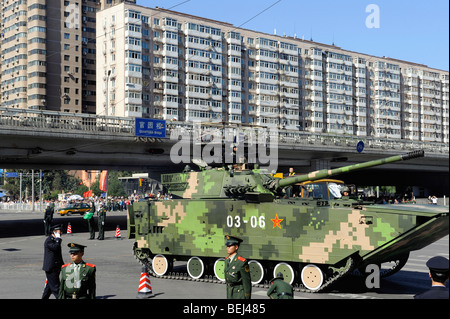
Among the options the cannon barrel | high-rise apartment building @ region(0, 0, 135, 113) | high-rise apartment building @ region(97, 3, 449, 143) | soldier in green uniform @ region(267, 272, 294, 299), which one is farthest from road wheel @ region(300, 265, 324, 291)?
high-rise apartment building @ region(0, 0, 135, 113)

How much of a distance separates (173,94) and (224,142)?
56395 mm

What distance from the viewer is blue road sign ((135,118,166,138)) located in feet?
127

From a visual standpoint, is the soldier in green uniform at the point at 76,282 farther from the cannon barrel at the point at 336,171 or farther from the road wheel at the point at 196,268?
the road wheel at the point at 196,268

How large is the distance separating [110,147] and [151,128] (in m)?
3.50

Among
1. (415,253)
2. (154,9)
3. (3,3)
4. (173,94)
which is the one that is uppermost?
(3,3)

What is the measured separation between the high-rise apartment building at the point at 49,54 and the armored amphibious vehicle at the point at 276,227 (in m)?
96.6

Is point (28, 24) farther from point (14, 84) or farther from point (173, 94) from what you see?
point (173, 94)

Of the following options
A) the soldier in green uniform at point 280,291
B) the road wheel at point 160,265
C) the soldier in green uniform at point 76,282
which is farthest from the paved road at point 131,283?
the soldier in green uniform at point 76,282

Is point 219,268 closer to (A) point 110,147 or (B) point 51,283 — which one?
(B) point 51,283

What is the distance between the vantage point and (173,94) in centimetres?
9656

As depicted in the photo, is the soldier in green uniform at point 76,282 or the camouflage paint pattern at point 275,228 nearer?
the soldier in green uniform at point 76,282

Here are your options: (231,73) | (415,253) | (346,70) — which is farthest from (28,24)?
(415,253)

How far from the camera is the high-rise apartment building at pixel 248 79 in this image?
308ft

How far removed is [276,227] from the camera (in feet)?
49.4
